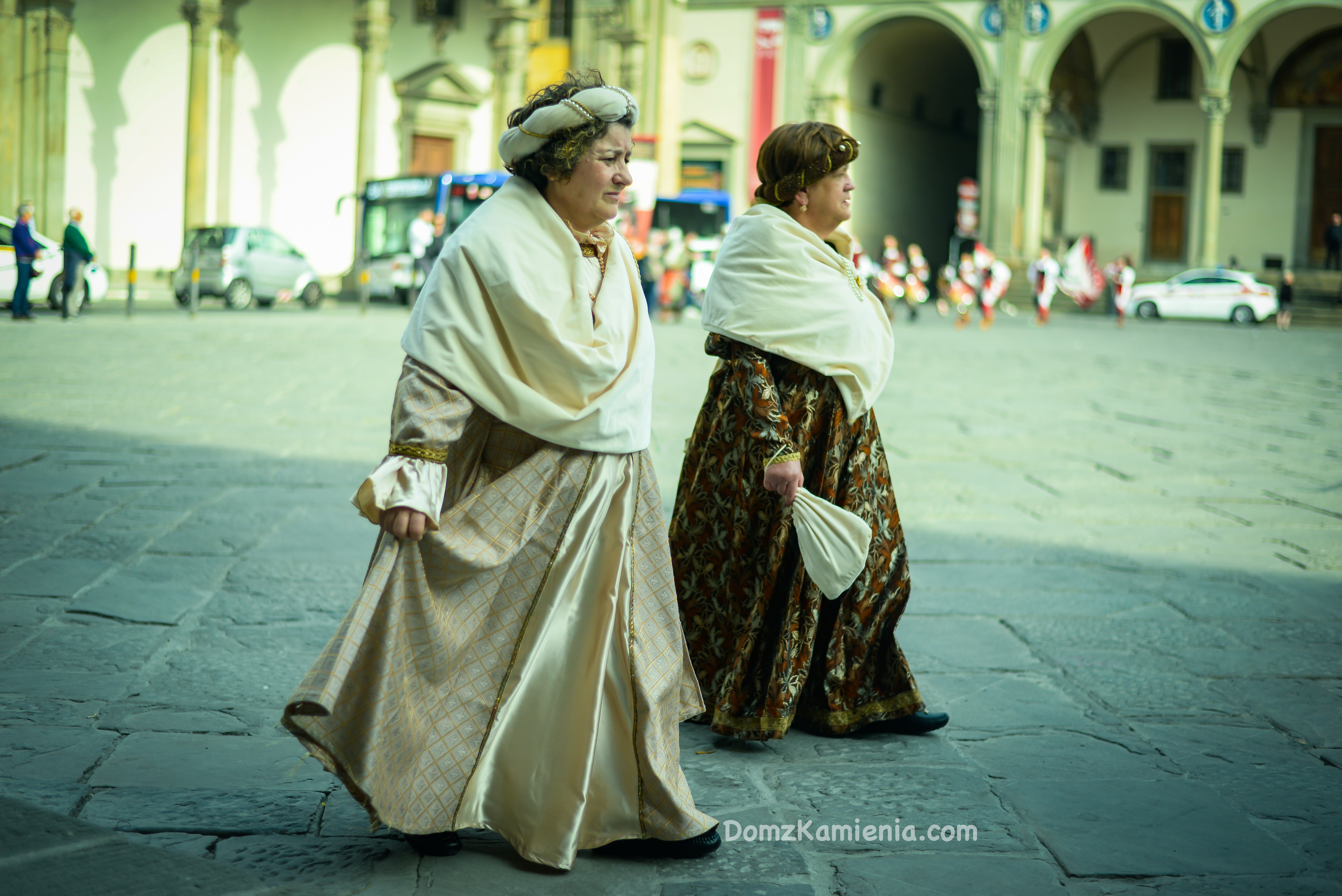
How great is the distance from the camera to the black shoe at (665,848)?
2.61 meters

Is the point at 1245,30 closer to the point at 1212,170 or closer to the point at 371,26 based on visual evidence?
the point at 1212,170

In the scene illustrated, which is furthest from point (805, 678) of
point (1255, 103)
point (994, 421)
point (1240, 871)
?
point (1255, 103)

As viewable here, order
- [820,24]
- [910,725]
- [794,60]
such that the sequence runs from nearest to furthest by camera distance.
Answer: [910,725] < [820,24] < [794,60]

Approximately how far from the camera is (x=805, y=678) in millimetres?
3350

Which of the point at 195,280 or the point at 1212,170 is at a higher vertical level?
the point at 1212,170

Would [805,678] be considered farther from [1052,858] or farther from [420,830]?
[420,830]

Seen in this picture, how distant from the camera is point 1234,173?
115 feet

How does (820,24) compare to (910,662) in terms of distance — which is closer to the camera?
(910,662)

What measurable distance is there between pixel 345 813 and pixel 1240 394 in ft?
38.1

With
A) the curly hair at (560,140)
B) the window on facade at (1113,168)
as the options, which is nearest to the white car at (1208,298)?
the window on facade at (1113,168)

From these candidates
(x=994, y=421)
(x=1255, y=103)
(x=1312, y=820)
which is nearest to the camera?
(x=1312, y=820)

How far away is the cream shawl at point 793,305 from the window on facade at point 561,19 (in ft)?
103

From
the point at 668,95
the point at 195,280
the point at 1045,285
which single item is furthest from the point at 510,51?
the point at 1045,285

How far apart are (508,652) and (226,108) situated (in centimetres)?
2639
